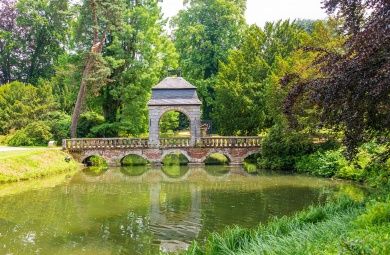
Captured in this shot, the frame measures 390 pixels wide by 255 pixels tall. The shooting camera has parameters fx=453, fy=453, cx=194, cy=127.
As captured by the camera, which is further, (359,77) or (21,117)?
(21,117)

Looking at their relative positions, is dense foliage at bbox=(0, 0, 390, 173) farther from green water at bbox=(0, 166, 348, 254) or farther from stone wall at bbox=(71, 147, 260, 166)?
green water at bbox=(0, 166, 348, 254)

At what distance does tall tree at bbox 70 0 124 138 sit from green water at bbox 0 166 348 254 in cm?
774

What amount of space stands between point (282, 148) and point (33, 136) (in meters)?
17.4

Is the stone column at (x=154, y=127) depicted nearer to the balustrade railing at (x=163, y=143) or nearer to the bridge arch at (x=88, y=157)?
the balustrade railing at (x=163, y=143)

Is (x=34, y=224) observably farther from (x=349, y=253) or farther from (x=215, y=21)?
(x=215, y=21)

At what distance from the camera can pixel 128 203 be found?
15.6 meters

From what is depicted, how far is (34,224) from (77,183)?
27.7 feet

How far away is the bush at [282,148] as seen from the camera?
78.7 feet

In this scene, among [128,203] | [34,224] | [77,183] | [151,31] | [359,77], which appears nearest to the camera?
[359,77]

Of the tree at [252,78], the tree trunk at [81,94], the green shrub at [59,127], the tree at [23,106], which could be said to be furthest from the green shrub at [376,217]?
the tree at [23,106]

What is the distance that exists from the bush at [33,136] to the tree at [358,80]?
80.2ft

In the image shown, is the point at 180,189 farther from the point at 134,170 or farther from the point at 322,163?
the point at 134,170

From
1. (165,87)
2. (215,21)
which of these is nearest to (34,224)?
(165,87)

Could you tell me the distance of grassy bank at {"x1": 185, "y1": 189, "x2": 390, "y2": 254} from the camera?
497cm
